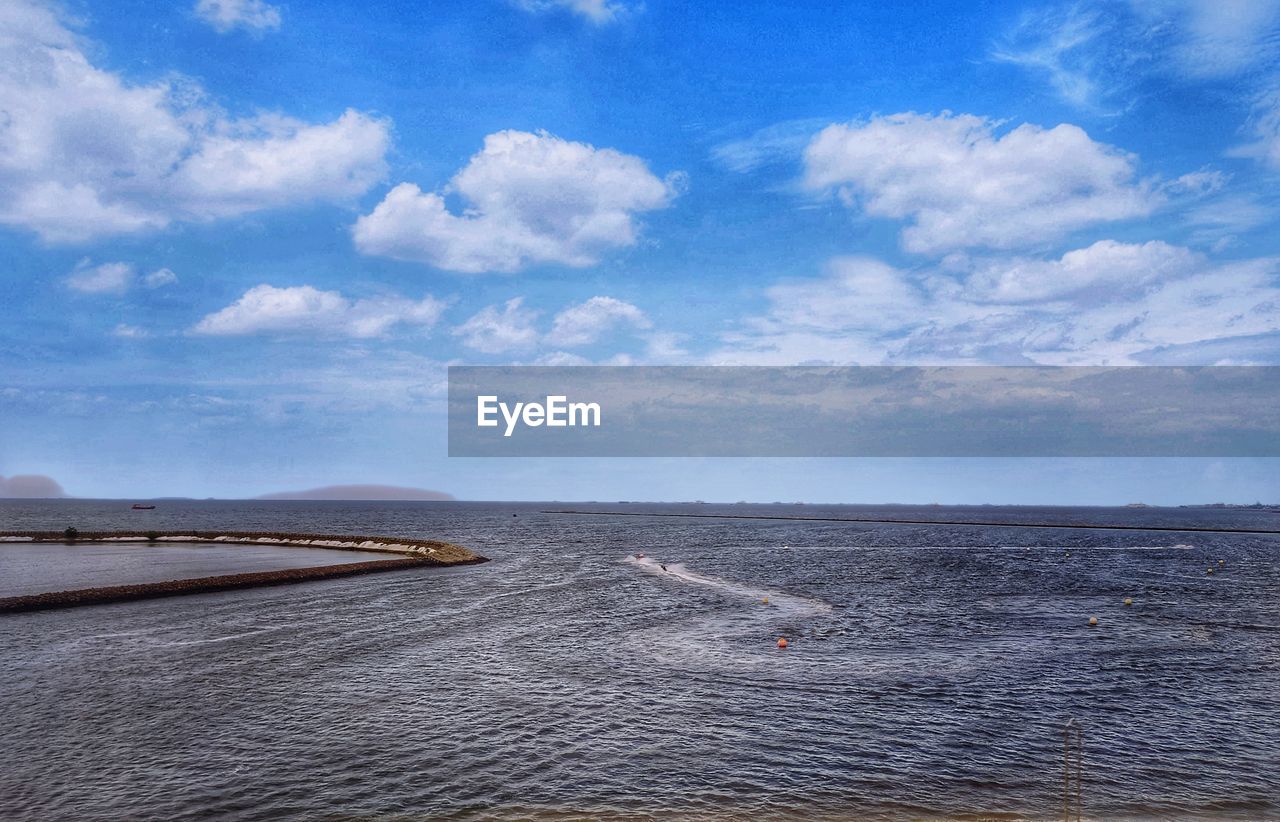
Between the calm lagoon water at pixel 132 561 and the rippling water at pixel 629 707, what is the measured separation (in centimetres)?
1584

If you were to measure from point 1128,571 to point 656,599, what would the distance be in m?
67.3

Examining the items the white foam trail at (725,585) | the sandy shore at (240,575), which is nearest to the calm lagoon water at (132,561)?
the sandy shore at (240,575)

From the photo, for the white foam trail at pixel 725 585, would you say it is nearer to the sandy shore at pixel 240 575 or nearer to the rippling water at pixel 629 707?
the rippling water at pixel 629 707

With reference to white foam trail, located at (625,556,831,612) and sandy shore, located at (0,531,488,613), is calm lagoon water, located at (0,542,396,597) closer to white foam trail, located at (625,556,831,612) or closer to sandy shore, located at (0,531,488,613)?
sandy shore, located at (0,531,488,613)

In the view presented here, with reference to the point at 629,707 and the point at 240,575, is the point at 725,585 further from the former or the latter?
the point at 629,707

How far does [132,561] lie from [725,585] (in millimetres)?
67911

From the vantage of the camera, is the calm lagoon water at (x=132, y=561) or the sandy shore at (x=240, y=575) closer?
the sandy shore at (x=240, y=575)

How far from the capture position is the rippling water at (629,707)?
23.1 m

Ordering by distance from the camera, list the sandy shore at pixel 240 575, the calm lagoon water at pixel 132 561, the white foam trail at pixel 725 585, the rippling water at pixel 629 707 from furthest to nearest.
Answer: the calm lagoon water at pixel 132 561, the white foam trail at pixel 725 585, the sandy shore at pixel 240 575, the rippling water at pixel 629 707

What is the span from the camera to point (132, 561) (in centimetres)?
9006

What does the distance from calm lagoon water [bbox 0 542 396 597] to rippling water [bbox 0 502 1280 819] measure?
15840 millimetres

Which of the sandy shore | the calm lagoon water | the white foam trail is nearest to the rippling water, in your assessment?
the white foam trail

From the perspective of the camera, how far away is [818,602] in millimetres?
63438

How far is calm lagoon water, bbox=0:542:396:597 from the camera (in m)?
69.8
